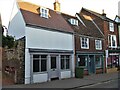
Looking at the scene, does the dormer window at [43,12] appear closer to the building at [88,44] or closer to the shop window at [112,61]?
the building at [88,44]

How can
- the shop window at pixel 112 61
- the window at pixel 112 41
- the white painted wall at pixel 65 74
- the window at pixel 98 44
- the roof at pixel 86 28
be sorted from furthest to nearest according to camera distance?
1. the window at pixel 112 41
2. the shop window at pixel 112 61
3. the window at pixel 98 44
4. the roof at pixel 86 28
5. the white painted wall at pixel 65 74

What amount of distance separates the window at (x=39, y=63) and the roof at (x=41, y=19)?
299cm

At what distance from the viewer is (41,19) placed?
20844 mm

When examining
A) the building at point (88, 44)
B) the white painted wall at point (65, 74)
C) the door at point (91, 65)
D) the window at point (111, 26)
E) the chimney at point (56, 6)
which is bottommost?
the white painted wall at point (65, 74)

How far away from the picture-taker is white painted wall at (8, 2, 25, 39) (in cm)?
1891

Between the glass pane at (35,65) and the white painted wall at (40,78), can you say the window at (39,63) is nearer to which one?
the glass pane at (35,65)

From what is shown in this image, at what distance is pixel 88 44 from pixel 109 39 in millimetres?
6160

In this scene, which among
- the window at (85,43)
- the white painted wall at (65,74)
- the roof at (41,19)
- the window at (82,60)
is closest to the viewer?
the roof at (41,19)

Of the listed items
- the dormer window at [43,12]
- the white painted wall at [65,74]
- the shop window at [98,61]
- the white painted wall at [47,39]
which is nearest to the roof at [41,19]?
the dormer window at [43,12]

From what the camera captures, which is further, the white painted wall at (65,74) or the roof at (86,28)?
the roof at (86,28)

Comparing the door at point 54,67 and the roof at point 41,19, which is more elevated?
the roof at point 41,19

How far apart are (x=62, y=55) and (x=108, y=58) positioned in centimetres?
1007

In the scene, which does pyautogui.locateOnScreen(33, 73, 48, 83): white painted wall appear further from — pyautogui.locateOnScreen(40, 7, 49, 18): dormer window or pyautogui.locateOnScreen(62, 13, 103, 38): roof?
pyautogui.locateOnScreen(62, 13, 103, 38): roof

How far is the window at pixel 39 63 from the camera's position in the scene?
60.4 ft
